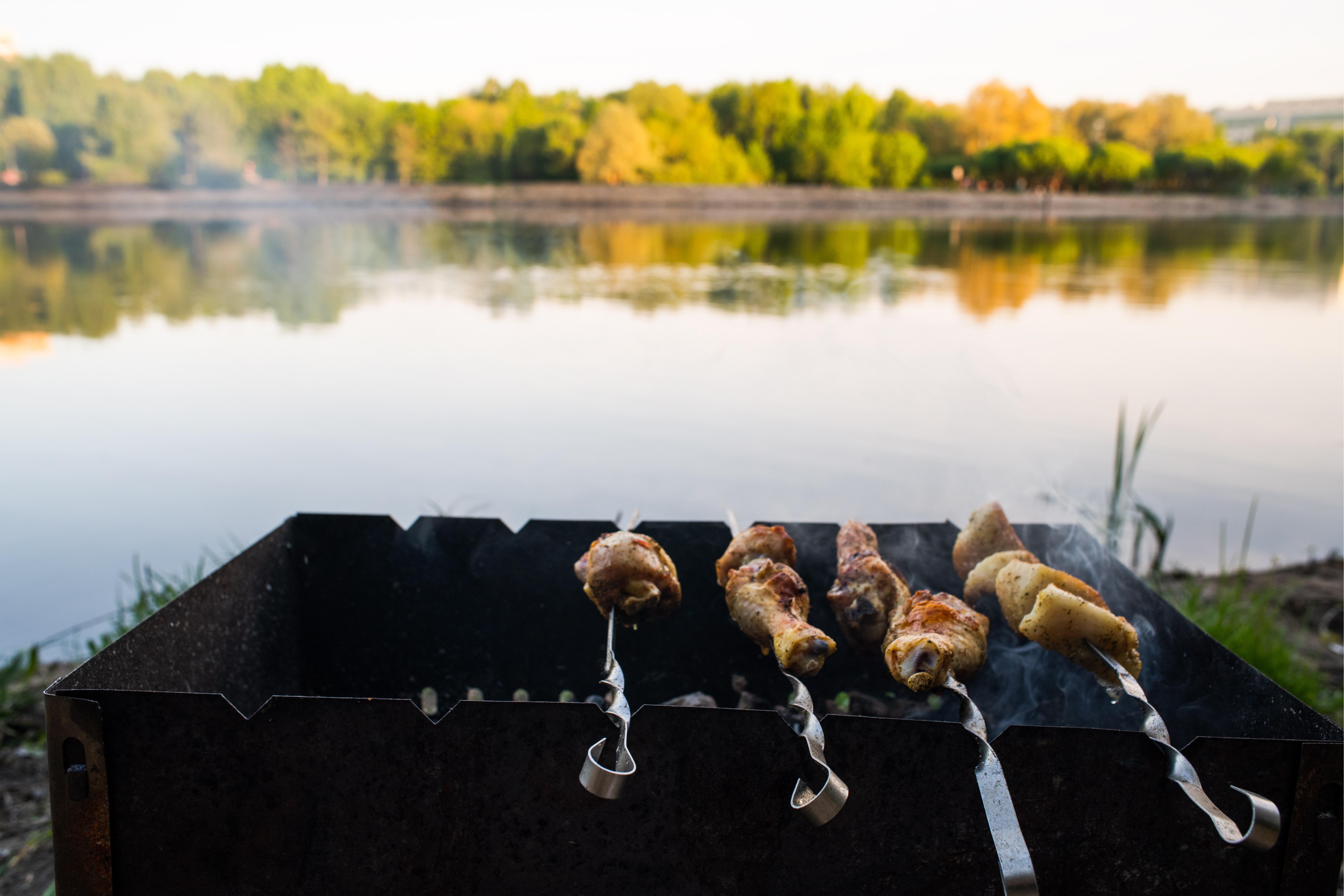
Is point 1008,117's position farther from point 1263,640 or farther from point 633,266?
point 1263,640

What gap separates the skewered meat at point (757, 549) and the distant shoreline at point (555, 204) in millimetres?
24261

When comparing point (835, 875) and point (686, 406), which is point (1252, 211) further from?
point (835, 875)

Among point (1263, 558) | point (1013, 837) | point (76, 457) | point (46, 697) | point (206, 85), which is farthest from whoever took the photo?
point (206, 85)

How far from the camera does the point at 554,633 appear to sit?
85.5 inches

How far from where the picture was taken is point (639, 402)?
770 cm

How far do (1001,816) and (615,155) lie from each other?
33882 mm

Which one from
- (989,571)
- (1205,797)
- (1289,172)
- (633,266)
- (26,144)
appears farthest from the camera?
(26,144)

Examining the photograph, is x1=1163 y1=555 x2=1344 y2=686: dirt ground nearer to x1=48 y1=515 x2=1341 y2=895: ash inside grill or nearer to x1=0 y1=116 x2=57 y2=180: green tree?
x1=48 y1=515 x2=1341 y2=895: ash inside grill

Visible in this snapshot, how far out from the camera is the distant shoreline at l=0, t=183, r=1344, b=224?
86.7 feet

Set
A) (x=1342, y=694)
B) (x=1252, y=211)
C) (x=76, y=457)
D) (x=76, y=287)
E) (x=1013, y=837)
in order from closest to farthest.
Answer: (x=1013, y=837)
(x=1342, y=694)
(x=76, y=457)
(x=76, y=287)
(x=1252, y=211)

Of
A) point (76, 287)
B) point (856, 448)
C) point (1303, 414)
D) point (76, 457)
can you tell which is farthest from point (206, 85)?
point (1303, 414)

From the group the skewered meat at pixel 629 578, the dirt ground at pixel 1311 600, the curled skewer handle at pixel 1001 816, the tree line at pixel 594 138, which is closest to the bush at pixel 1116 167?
the tree line at pixel 594 138

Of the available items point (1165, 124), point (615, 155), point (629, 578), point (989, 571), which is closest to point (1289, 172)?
point (1165, 124)

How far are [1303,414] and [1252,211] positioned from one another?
1063cm
